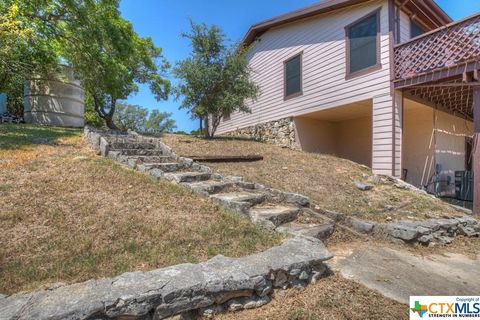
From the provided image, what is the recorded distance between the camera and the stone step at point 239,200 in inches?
153

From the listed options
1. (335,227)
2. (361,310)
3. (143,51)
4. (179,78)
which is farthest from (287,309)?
(143,51)

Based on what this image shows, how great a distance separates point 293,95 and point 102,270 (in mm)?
9008

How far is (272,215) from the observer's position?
12.3 feet

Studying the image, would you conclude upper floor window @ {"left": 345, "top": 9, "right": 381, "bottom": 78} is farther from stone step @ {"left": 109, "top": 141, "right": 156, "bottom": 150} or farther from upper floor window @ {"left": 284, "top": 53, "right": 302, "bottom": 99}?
stone step @ {"left": 109, "top": 141, "right": 156, "bottom": 150}

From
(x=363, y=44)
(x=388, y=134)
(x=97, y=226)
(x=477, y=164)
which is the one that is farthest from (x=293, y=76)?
(x=97, y=226)

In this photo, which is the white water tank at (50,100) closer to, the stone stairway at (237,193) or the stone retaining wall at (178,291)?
the stone stairway at (237,193)

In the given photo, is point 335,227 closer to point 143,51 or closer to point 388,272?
point 388,272

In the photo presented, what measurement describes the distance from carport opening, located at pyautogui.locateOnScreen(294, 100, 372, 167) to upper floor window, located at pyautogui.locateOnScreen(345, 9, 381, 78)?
1.92 m

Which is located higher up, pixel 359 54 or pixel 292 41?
pixel 292 41

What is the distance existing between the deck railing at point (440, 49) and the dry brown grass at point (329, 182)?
287 cm

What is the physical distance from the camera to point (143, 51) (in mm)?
14336


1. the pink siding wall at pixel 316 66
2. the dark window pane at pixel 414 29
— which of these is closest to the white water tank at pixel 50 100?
the pink siding wall at pixel 316 66

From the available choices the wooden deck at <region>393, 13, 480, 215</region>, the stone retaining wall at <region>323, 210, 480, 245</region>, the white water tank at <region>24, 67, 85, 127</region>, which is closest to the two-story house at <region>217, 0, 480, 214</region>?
the wooden deck at <region>393, 13, 480, 215</region>

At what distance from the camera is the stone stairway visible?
3732 mm
